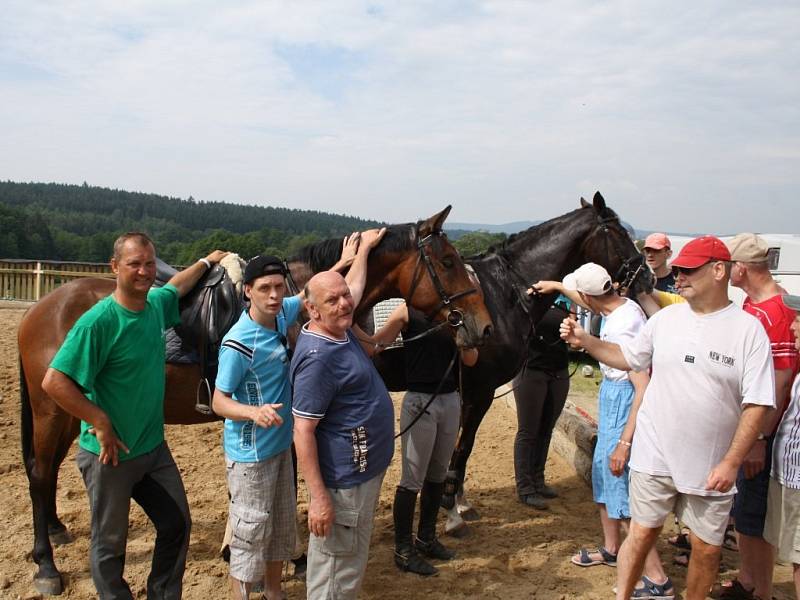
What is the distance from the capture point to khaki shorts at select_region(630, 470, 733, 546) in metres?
2.90

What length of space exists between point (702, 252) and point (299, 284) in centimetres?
236

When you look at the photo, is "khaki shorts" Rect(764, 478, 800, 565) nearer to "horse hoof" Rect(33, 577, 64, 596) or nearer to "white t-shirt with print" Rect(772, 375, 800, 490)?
"white t-shirt with print" Rect(772, 375, 800, 490)

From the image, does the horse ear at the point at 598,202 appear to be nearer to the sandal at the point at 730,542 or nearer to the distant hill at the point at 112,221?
the sandal at the point at 730,542

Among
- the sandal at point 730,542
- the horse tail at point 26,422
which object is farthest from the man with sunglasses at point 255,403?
the sandal at point 730,542

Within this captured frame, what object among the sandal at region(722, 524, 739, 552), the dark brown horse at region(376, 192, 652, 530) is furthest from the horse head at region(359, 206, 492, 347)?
the sandal at region(722, 524, 739, 552)

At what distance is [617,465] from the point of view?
3596mm

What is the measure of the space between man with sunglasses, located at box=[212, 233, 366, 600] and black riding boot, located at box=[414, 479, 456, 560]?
1.32 meters

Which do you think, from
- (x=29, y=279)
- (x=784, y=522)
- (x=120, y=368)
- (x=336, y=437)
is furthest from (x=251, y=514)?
(x=29, y=279)

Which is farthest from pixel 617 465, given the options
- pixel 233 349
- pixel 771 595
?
pixel 233 349

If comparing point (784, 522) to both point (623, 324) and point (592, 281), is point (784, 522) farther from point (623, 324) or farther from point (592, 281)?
point (592, 281)

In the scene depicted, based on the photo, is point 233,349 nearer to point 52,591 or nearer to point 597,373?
point 52,591

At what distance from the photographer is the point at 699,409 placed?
2.85 metres

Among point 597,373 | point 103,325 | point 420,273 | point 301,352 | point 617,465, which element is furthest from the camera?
point 597,373

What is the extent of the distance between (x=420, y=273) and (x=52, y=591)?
9.67 ft
